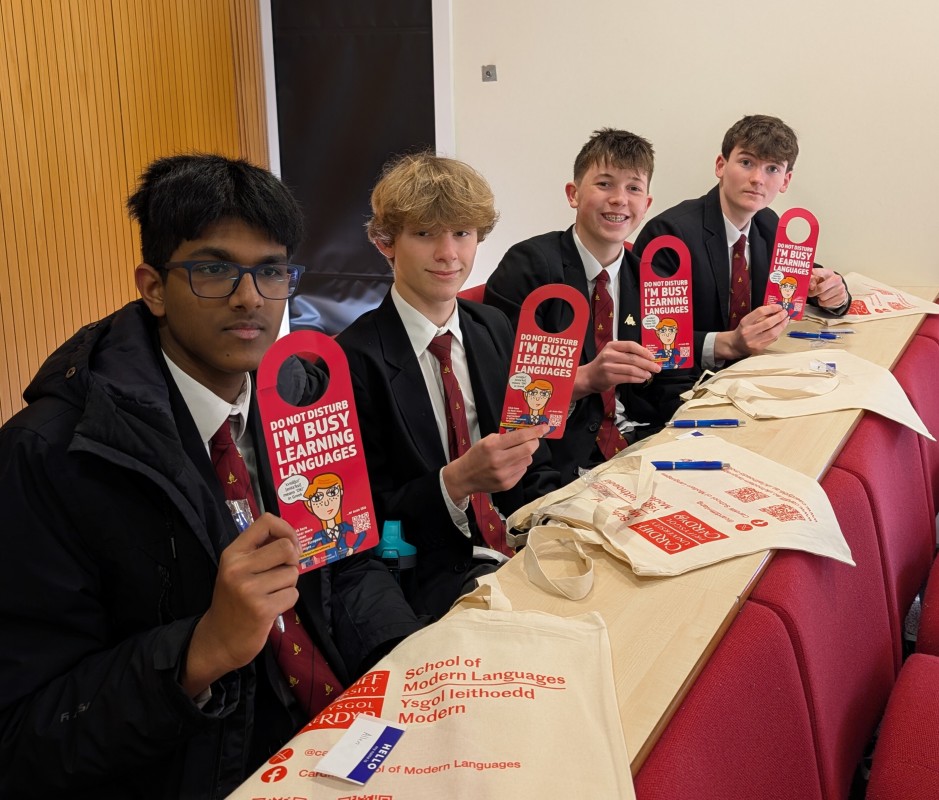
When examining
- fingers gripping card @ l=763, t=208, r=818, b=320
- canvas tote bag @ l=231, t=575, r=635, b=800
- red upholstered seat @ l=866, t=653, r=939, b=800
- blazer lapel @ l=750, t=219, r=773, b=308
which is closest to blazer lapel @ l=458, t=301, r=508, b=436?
canvas tote bag @ l=231, t=575, r=635, b=800

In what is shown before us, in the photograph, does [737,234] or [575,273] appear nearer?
[575,273]

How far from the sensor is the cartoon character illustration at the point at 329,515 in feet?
3.80

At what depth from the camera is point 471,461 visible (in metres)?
1.57

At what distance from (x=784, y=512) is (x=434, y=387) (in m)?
0.74

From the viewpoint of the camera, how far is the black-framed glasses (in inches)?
47.8

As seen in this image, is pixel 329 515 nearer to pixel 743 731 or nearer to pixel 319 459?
pixel 319 459

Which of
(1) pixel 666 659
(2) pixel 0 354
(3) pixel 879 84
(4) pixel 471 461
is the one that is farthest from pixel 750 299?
(2) pixel 0 354

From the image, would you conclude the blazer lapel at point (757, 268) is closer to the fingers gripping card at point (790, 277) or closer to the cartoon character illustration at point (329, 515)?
the fingers gripping card at point (790, 277)

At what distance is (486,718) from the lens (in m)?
0.89

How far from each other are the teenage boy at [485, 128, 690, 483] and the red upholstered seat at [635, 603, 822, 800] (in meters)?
1.19

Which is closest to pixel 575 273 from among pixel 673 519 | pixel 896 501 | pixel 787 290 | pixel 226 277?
pixel 787 290

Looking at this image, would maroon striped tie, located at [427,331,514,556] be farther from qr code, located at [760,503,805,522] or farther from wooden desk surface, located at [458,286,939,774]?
qr code, located at [760,503,805,522]

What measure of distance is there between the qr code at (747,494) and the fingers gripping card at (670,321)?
69 cm

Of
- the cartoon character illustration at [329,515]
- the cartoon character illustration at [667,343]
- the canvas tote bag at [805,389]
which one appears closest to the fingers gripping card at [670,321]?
the cartoon character illustration at [667,343]
